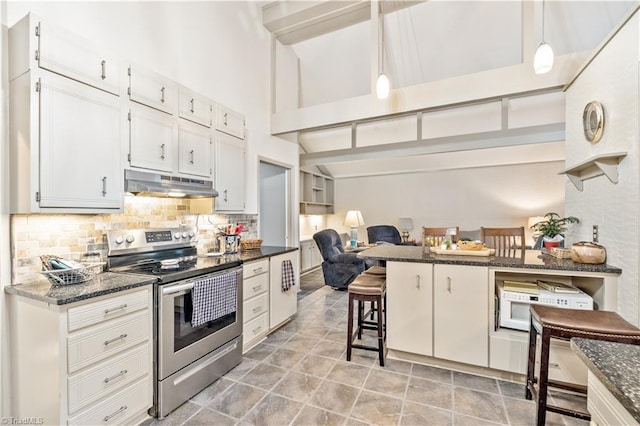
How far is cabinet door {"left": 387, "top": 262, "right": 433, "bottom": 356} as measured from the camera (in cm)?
250

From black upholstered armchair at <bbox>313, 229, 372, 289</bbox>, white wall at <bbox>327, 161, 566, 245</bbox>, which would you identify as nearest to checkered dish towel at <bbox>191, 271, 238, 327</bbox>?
black upholstered armchair at <bbox>313, 229, 372, 289</bbox>

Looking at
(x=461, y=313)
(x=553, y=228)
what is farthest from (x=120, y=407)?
(x=553, y=228)

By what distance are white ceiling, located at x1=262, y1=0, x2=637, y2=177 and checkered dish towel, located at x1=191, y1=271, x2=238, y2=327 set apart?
11.0ft

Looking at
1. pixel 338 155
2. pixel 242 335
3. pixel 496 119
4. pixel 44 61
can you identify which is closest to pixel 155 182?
pixel 44 61

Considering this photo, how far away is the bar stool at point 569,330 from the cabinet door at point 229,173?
2.79 meters

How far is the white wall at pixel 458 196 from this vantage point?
620 centimetres

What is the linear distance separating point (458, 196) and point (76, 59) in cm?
712

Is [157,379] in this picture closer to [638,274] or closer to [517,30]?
[638,274]

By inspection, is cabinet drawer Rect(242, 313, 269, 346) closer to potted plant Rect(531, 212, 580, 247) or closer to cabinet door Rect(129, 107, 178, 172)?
cabinet door Rect(129, 107, 178, 172)

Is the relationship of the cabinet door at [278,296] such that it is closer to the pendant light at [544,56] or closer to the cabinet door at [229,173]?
the cabinet door at [229,173]

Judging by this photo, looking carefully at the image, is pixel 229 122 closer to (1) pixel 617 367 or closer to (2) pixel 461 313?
(2) pixel 461 313

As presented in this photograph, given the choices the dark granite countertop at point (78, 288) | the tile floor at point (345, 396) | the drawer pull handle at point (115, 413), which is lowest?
the tile floor at point (345, 396)

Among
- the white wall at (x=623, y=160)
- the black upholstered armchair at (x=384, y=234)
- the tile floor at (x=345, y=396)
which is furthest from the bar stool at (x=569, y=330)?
the black upholstered armchair at (x=384, y=234)

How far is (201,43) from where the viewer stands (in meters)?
3.10
